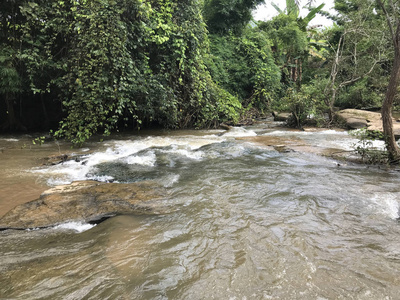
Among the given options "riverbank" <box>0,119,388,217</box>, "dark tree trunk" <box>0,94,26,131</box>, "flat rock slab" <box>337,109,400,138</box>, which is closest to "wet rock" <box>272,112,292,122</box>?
"flat rock slab" <box>337,109,400,138</box>

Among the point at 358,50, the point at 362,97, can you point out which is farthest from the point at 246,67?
the point at 362,97

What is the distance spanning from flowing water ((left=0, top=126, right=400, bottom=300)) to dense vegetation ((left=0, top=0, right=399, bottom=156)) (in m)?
2.77

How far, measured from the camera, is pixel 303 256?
8.11ft

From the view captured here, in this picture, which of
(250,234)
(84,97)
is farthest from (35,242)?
(84,97)

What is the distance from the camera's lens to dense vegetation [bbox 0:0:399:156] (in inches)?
264

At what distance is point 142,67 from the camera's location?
7.95m

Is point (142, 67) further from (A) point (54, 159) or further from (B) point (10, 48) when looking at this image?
(A) point (54, 159)

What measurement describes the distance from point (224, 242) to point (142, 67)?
6614mm

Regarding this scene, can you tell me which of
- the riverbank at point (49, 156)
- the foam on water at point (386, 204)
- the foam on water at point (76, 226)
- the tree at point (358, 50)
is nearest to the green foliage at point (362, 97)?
the tree at point (358, 50)

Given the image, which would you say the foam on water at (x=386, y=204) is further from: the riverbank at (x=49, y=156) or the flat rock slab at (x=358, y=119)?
the flat rock slab at (x=358, y=119)

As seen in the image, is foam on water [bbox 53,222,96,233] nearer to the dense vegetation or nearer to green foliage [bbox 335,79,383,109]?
the dense vegetation

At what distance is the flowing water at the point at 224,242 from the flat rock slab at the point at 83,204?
0.53ft

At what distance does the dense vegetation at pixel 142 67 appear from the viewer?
6707 mm

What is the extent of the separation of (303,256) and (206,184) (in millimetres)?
2189
